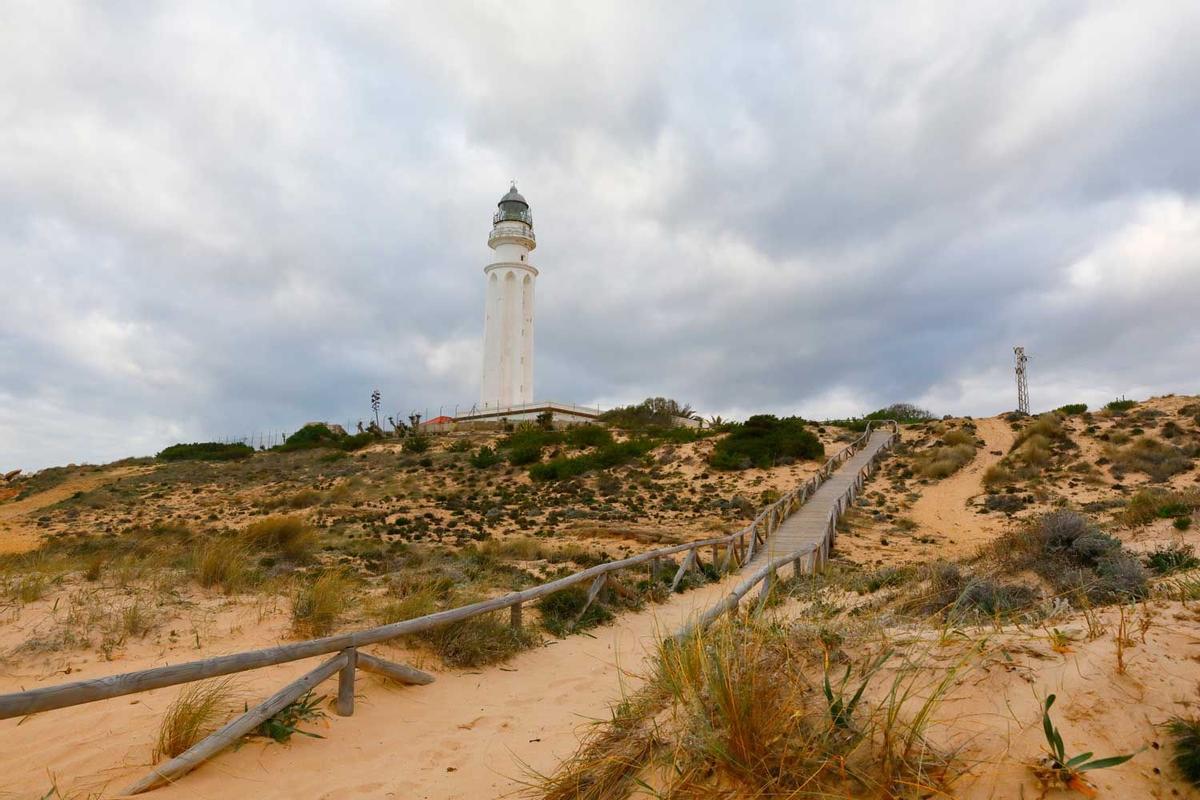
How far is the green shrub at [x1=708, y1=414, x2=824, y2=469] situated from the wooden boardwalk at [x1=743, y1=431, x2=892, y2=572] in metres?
2.17

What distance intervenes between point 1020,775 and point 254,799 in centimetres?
387

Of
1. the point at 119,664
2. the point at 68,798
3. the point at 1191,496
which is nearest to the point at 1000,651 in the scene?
the point at 68,798

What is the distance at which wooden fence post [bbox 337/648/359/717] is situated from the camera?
5.15m

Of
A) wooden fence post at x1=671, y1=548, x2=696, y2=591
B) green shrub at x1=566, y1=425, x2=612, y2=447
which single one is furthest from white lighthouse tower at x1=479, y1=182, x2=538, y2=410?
wooden fence post at x1=671, y1=548, x2=696, y2=591

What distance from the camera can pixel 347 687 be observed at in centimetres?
519

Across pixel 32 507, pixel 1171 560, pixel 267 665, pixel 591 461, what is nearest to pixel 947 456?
pixel 591 461

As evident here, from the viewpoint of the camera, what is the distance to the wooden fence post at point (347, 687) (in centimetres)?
515

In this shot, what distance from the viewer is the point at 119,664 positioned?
6449 mm

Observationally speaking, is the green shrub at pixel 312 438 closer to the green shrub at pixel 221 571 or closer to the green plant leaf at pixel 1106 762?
the green shrub at pixel 221 571

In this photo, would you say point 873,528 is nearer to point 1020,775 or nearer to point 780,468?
point 780,468

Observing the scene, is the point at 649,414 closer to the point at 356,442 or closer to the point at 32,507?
the point at 356,442

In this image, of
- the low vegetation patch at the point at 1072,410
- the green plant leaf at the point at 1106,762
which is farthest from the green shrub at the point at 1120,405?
the green plant leaf at the point at 1106,762

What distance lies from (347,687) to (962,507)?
22626 mm

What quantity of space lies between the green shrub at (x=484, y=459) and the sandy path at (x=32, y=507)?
56.0 ft
